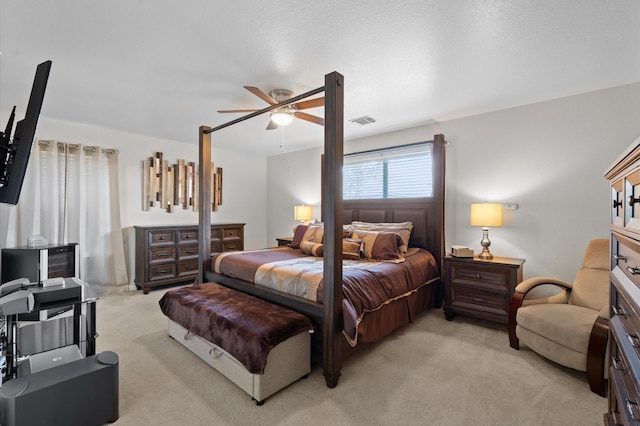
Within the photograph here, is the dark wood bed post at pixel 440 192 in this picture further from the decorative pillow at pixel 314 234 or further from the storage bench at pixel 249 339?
the storage bench at pixel 249 339

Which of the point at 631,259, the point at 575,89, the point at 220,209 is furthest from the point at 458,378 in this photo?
the point at 220,209

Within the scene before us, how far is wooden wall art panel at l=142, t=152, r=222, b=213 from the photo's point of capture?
4758mm

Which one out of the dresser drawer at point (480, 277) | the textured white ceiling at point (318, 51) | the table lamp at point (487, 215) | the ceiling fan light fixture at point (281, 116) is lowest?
the dresser drawer at point (480, 277)

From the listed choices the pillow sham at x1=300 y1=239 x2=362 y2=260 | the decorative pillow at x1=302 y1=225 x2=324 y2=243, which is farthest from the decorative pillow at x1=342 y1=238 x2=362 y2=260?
the decorative pillow at x1=302 y1=225 x2=324 y2=243

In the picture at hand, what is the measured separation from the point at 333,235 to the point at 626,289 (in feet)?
4.73

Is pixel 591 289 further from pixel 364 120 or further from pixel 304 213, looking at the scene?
pixel 304 213

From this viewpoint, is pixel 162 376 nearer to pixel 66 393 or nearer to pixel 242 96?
pixel 66 393

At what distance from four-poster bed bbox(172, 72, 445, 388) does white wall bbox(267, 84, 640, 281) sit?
0.24 m

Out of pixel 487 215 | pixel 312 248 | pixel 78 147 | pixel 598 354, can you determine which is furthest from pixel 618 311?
pixel 78 147

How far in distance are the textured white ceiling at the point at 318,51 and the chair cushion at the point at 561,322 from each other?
2.02 metres

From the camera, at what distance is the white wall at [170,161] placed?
13.6 feet

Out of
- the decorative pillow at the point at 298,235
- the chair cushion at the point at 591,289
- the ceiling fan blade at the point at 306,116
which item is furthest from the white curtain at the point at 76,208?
the chair cushion at the point at 591,289

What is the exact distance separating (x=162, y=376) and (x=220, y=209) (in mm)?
3888

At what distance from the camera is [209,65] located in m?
2.46
